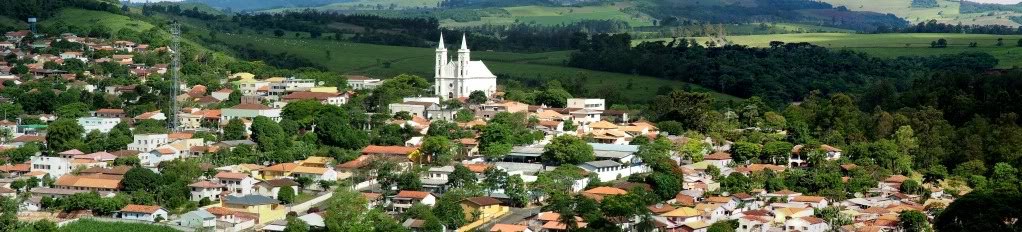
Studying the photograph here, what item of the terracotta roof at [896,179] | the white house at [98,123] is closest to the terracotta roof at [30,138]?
the white house at [98,123]

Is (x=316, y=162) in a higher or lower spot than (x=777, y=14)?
higher

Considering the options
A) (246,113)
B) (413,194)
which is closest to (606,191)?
(413,194)

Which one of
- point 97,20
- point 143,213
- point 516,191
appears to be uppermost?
point 97,20

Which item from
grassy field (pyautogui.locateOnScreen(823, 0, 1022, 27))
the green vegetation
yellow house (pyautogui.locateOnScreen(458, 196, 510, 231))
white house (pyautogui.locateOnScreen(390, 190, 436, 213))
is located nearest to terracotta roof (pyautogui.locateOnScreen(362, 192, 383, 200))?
white house (pyautogui.locateOnScreen(390, 190, 436, 213))

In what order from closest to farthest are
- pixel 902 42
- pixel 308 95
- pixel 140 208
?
pixel 140 208, pixel 308 95, pixel 902 42

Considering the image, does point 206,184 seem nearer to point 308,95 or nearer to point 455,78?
point 308,95

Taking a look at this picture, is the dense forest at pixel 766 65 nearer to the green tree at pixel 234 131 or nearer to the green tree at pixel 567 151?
the green tree at pixel 567 151

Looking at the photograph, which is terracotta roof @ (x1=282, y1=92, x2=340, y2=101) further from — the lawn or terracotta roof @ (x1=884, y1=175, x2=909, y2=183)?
the lawn

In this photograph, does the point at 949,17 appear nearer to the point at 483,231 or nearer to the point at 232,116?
the point at 232,116
